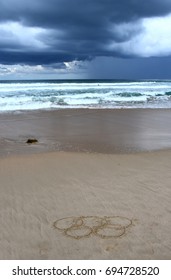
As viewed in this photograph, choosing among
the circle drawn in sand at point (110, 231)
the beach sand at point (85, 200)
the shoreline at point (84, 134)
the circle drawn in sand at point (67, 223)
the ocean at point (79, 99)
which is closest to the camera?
the beach sand at point (85, 200)

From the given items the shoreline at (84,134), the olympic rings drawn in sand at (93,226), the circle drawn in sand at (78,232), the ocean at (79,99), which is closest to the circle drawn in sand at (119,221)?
the olympic rings drawn in sand at (93,226)

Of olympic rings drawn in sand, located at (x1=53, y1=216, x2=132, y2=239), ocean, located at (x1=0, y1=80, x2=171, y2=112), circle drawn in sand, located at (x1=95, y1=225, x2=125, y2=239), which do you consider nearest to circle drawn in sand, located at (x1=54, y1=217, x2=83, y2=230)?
olympic rings drawn in sand, located at (x1=53, y1=216, x2=132, y2=239)

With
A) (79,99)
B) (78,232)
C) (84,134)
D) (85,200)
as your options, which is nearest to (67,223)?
(78,232)

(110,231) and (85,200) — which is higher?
(85,200)

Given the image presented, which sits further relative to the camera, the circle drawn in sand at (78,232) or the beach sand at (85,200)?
the circle drawn in sand at (78,232)

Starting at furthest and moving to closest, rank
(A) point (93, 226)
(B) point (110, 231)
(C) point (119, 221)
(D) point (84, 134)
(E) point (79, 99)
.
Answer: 1. (E) point (79, 99)
2. (D) point (84, 134)
3. (C) point (119, 221)
4. (A) point (93, 226)
5. (B) point (110, 231)

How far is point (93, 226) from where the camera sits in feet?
12.5

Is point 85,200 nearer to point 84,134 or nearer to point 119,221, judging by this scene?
point 119,221

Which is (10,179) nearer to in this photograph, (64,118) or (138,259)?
(138,259)

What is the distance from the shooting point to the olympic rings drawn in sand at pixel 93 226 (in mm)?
3670

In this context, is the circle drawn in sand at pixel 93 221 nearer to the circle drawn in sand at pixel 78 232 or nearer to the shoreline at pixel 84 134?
the circle drawn in sand at pixel 78 232

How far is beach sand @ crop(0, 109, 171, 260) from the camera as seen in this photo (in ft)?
11.2

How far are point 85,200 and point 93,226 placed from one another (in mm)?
715

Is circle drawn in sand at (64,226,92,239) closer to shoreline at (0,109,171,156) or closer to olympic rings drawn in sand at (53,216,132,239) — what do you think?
olympic rings drawn in sand at (53,216,132,239)
